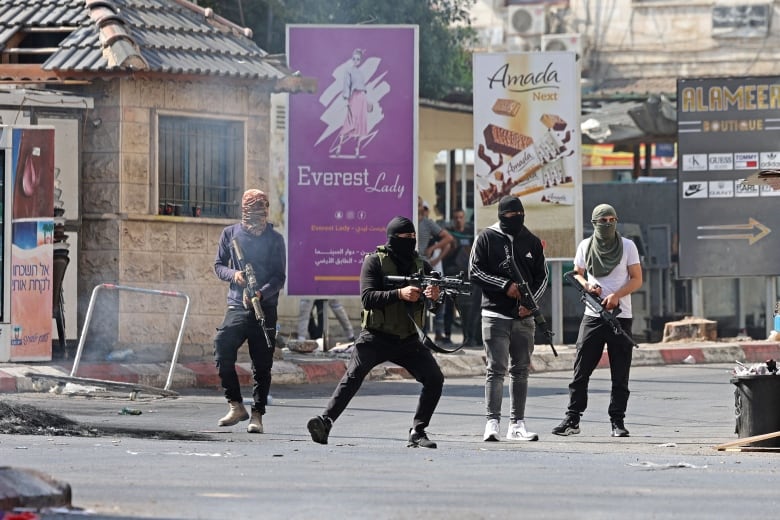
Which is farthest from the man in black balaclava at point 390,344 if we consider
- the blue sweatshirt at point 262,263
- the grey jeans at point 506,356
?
the blue sweatshirt at point 262,263

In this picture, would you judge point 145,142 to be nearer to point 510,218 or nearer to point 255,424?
point 255,424

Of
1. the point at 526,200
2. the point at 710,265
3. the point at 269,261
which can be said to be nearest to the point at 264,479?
the point at 269,261

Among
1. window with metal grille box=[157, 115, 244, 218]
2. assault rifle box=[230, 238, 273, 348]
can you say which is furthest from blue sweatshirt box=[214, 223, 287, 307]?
window with metal grille box=[157, 115, 244, 218]

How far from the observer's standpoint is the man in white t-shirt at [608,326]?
12.2 metres

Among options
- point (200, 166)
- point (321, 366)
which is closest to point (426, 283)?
point (321, 366)

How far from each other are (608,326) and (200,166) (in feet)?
22.4

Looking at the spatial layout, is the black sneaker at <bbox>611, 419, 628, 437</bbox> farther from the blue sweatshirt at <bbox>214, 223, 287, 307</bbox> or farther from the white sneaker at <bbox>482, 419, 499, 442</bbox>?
the blue sweatshirt at <bbox>214, 223, 287, 307</bbox>

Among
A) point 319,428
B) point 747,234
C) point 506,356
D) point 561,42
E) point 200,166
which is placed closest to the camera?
→ point 319,428

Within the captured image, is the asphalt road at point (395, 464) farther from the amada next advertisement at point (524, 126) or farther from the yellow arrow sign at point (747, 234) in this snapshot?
the yellow arrow sign at point (747, 234)

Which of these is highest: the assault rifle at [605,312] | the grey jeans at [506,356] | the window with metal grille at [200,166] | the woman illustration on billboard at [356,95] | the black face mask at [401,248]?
the woman illustration on billboard at [356,95]

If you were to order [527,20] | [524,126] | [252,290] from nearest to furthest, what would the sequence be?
[252,290] → [524,126] → [527,20]

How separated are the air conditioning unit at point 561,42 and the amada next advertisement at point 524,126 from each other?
22583mm

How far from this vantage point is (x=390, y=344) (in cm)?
1114

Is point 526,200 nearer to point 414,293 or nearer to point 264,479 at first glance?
point 414,293
